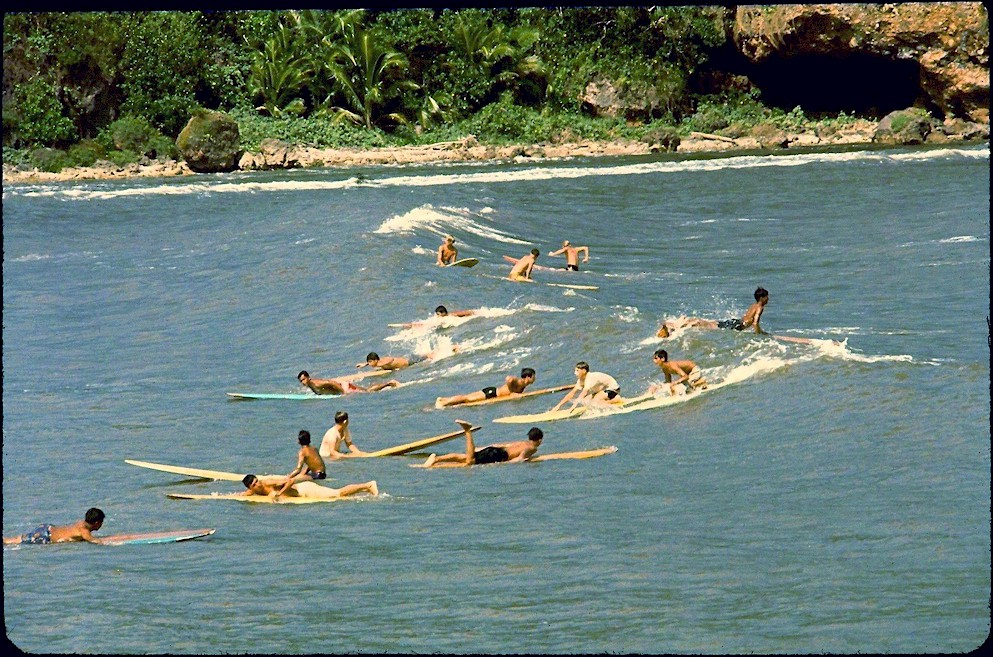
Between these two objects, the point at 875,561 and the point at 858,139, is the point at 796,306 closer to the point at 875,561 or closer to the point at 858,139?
the point at 875,561

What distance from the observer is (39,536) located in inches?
566

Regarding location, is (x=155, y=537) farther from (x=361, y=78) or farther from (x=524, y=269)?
(x=361, y=78)

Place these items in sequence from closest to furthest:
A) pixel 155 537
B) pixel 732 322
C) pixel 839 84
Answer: pixel 155 537
pixel 732 322
pixel 839 84

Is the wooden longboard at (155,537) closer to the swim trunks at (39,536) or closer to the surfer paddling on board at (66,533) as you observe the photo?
the surfer paddling on board at (66,533)

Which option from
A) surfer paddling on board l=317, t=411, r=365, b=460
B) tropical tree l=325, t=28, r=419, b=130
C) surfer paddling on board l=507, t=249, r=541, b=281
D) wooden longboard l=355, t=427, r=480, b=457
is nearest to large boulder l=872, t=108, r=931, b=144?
tropical tree l=325, t=28, r=419, b=130

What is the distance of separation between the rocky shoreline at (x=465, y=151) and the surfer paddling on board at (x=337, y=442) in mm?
37278

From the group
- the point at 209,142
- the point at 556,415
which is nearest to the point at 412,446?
the point at 556,415

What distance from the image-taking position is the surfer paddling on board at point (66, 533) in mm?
14266

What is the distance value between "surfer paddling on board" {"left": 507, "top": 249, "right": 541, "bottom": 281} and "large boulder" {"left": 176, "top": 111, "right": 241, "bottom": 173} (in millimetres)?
27318

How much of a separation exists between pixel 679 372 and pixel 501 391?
248 cm

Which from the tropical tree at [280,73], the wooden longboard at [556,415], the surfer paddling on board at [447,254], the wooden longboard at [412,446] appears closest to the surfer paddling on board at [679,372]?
the wooden longboard at [556,415]

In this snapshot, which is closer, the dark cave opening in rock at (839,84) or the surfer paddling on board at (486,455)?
the surfer paddling on board at (486,455)

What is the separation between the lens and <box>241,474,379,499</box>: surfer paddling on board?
51.0ft

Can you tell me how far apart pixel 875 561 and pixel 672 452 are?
4.58 meters
